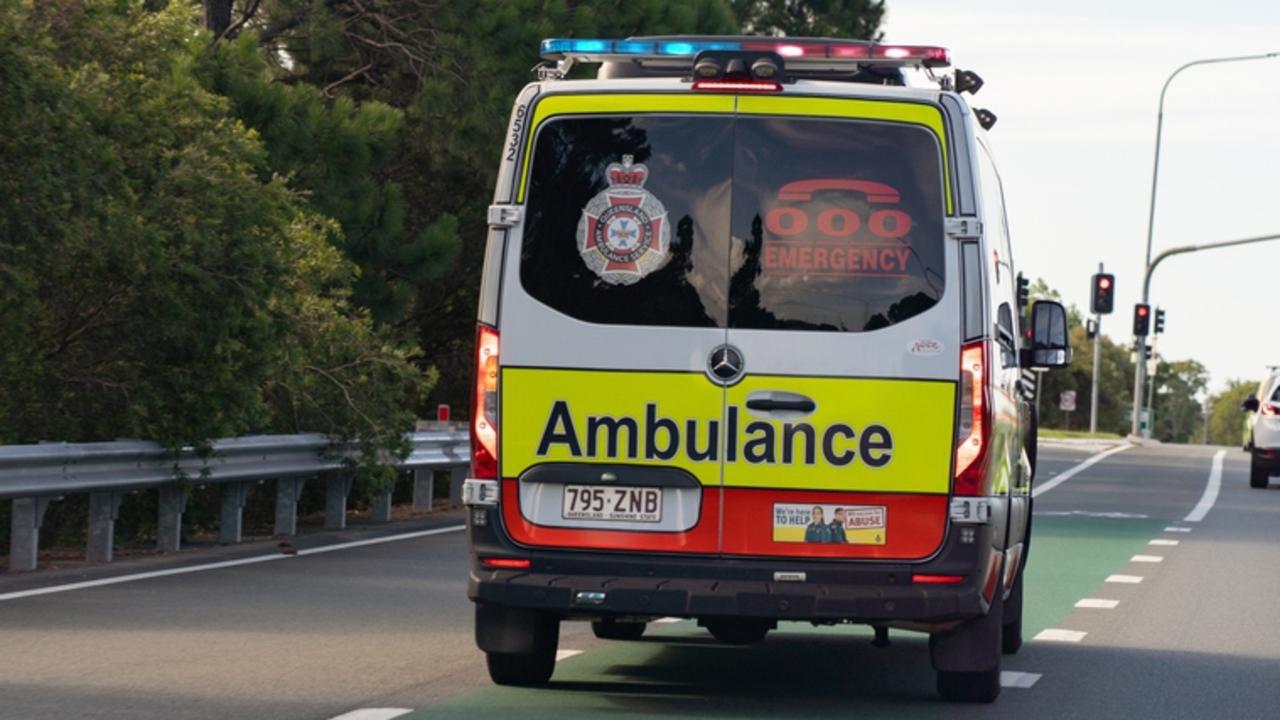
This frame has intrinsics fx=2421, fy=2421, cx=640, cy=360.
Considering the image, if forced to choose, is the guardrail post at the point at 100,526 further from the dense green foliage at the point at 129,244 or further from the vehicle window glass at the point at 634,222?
the vehicle window glass at the point at 634,222

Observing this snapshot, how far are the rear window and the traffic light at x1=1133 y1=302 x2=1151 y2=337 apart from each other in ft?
197

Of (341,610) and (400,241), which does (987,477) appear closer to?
(341,610)

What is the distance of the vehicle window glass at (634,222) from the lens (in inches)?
360

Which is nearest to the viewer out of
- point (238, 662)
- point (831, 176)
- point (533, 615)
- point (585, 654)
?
point (831, 176)

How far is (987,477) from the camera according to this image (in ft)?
29.9

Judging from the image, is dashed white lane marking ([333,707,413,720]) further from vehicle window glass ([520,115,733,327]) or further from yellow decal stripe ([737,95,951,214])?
yellow decal stripe ([737,95,951,214])

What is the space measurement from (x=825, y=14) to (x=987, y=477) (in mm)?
34138

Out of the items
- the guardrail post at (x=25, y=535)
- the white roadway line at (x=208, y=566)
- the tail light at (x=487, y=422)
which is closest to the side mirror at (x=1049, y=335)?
the tail light at (x=487, y=422)

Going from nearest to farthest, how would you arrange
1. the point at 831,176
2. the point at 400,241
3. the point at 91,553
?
the point at 831,176 < the point at 91,553 < the point at 400,241

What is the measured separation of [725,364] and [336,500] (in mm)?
11184

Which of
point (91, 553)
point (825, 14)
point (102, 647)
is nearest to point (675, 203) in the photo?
point (102, 647)

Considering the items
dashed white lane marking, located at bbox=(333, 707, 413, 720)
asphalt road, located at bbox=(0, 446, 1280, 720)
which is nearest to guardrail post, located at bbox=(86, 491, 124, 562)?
asphalt road, located at bbox=(0, 446, 1280, 720)

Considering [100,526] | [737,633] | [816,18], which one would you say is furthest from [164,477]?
[816,18]

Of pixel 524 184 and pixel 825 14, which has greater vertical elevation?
pixel 825 14
